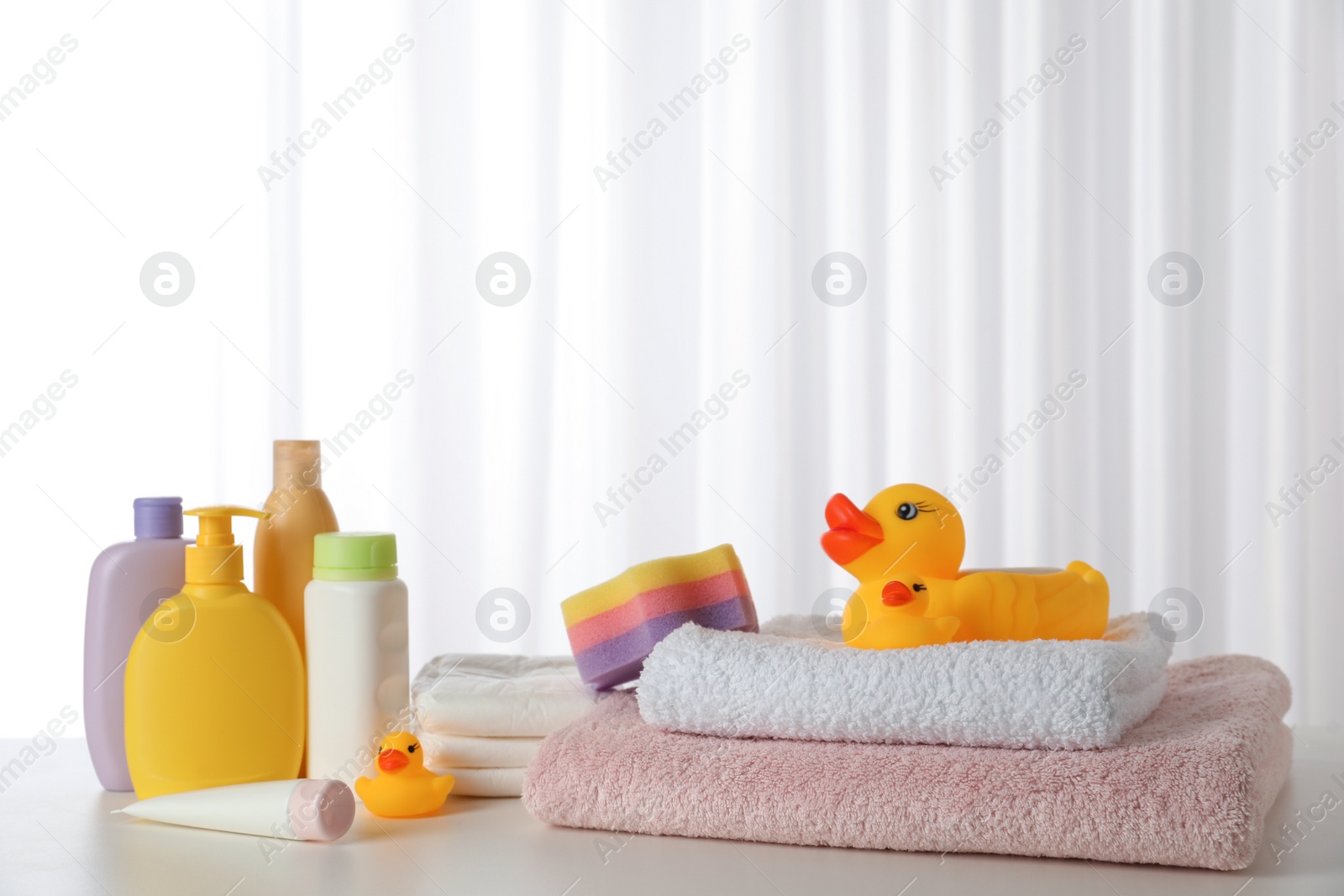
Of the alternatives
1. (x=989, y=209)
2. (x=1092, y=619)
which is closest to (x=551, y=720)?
(x=1092, y=619)

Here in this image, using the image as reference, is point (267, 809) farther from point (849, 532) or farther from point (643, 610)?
point (849, 532)

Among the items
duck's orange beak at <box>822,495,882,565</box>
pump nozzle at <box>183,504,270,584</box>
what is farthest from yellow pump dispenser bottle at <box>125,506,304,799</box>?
duck's orange beak at <box>822,495,882,565</box>

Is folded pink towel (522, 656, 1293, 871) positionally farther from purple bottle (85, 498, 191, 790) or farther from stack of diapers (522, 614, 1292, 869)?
purple bottle (85, 498, 191, 790)

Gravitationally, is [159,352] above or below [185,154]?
below

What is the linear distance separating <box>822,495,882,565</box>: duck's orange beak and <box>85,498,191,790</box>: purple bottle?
0.43 metres

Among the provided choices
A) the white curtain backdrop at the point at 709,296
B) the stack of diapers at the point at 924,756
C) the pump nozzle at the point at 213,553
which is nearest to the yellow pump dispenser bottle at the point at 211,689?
the pump nozzle at the point at 213,553

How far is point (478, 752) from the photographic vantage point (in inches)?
27.9

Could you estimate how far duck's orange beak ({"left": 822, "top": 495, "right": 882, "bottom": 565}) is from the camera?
73 cm

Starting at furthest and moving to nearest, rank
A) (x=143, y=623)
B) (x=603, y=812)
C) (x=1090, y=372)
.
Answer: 1. (x=1090, y=372)
2. (x=143, y=623)
3. (x=603, y=812)

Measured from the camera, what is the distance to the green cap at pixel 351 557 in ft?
2.28

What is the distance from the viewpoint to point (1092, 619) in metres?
0.76

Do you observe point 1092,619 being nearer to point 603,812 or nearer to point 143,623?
point 603,812

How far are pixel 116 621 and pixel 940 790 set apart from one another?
21.0 inches

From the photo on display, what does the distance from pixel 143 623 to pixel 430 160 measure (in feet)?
4.04
